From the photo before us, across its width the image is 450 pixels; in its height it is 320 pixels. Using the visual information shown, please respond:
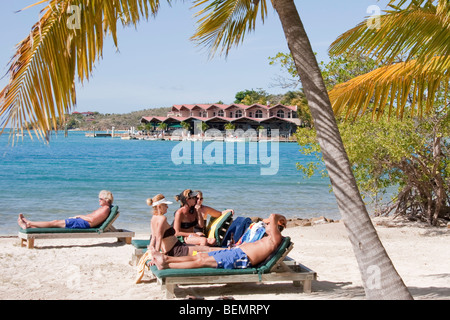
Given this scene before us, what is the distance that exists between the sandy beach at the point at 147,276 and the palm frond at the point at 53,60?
3.11m

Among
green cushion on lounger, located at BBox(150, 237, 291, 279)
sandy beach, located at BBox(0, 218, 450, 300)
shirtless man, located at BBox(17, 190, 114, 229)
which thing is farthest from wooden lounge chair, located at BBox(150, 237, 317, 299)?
shirtless man, located at BBox(17, 190, 114, 229)

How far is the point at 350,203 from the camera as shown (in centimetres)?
422

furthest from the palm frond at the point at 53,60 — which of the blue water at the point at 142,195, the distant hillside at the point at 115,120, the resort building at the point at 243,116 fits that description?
the distant hillside at the point at 115,120

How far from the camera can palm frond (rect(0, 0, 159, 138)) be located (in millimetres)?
3570

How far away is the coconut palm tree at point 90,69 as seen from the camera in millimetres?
3645

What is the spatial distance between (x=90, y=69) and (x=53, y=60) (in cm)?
38

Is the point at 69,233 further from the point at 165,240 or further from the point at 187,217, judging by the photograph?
the point at 165,240

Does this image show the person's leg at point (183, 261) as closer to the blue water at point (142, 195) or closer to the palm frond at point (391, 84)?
the palm frond at point (391, 84)

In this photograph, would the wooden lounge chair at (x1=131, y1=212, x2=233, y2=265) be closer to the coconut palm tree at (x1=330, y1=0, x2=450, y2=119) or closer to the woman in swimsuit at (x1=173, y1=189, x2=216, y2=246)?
the woman in swimsuit at (x1=173, y1=189, x2=216, y2=246)

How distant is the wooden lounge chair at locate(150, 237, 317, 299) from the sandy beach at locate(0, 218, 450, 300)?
223mm

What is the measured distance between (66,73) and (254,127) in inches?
3796

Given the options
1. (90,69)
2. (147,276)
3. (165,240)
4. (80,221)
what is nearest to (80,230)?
(80,221)
